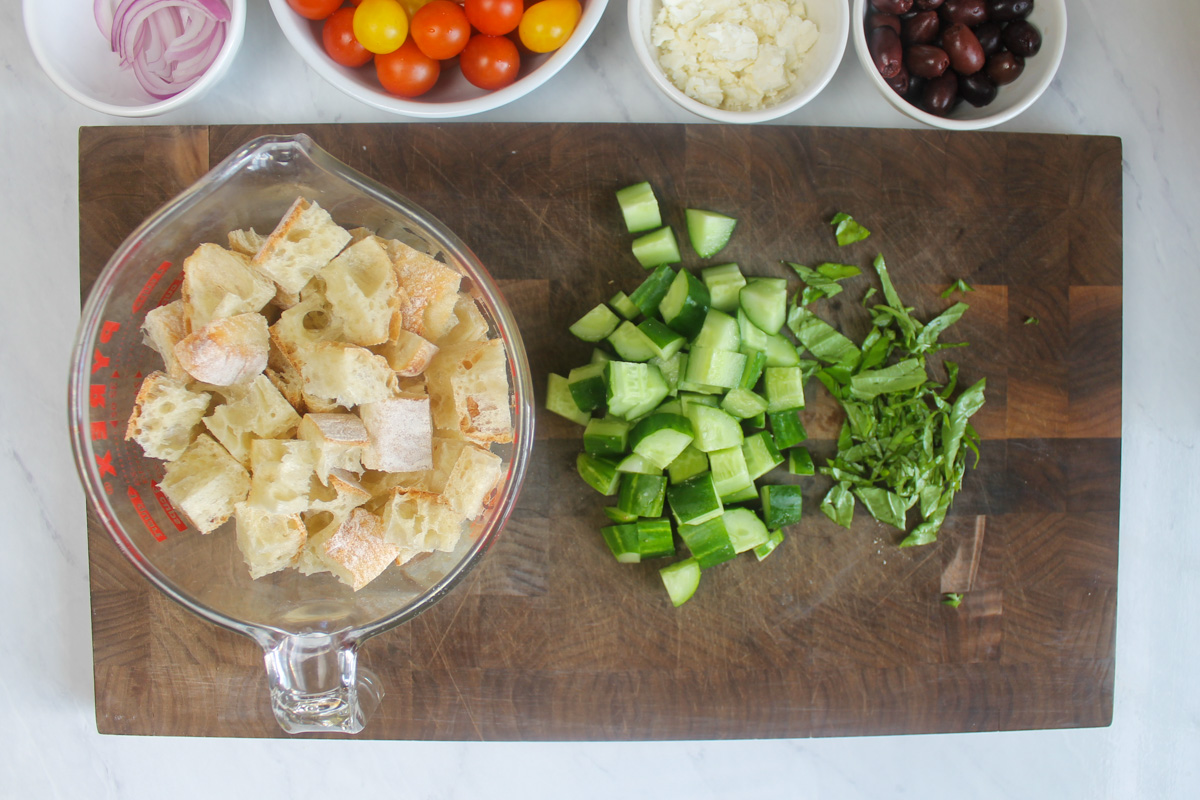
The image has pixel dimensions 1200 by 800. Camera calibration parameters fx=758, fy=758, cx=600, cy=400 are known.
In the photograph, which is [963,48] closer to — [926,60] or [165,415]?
[926,60]

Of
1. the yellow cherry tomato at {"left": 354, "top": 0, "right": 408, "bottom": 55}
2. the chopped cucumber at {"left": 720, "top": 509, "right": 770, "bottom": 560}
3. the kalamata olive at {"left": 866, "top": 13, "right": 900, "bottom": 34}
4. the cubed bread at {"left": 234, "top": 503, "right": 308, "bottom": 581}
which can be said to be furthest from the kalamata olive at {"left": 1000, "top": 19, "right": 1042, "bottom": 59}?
the cubed bread at {"left": 234, "top": 503, "right": 308, "bottom": 581}

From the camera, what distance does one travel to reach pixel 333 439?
118 centimetres

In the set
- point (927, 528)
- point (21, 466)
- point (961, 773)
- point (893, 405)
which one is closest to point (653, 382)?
point (893, 405)

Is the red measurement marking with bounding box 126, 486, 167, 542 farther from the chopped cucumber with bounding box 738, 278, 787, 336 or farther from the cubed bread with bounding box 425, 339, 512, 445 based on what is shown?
the chopped cucumber with bounding box 738, 278, 787, 336

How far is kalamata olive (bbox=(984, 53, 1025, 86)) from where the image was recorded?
1.59 m

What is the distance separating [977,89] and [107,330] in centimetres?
174

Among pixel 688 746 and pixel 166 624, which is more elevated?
pixel 166 624

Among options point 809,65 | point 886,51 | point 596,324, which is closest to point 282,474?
point 596,324

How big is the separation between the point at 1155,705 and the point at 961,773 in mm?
493

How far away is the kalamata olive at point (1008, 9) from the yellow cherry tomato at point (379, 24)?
4.00ft

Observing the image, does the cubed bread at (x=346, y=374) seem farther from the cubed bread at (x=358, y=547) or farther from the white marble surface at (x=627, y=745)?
the white marble surface at (x=627, y=745)

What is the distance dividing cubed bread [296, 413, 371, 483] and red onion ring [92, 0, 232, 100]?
882 millimetres

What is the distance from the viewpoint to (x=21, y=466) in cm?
175

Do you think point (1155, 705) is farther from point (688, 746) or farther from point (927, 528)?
point (688, 746)
